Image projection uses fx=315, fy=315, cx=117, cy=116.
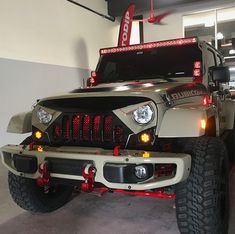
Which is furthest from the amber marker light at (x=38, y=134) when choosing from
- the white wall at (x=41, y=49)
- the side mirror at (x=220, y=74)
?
the white wall at (x=41, y=49)

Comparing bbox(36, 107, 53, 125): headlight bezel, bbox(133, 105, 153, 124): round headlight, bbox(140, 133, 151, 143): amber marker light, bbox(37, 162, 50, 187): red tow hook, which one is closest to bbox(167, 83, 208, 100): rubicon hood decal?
bbox(133, 105, 153, 124): round headlight

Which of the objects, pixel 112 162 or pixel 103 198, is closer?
pixel 112 162

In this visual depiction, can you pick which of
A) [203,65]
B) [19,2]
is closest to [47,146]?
[203,65]

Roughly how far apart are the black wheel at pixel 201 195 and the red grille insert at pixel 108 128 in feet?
1.94

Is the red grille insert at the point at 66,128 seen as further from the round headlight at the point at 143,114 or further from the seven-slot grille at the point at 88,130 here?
the round headlight at the point at 143,114

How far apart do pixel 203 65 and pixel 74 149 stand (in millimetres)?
1667

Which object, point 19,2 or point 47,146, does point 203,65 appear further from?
point 19,2

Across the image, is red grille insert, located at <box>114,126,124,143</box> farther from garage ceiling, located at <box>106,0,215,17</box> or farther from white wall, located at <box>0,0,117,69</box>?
garage ceiling, located at <box>106,0,215,17</box>

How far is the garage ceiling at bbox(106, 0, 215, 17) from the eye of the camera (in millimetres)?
8461

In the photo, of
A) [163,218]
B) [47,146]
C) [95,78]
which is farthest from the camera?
[95,78]

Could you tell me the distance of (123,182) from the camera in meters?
2.09

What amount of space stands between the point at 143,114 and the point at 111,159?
1.37 feet

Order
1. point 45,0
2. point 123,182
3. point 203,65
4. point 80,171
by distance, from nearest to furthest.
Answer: point 123,182 → point 80,171 → point 203,65 → point 45,0

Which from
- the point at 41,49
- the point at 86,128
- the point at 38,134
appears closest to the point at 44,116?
the point at 38,134
